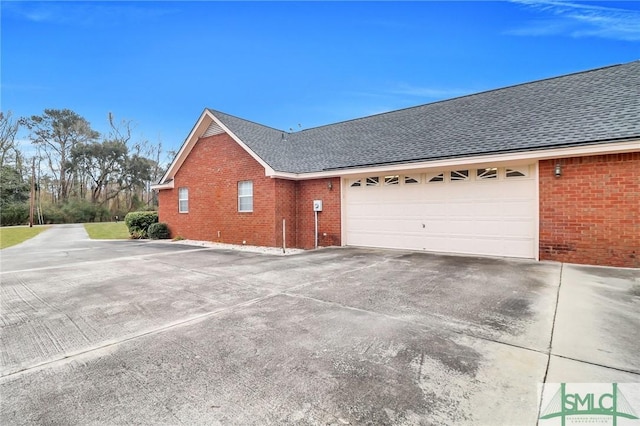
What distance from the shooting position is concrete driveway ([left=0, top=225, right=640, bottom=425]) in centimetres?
218

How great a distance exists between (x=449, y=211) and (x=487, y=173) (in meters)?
1.51

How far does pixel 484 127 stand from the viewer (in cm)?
936

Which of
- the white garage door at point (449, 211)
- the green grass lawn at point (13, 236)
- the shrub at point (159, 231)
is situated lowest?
the green grass lawn at point (13, 236)

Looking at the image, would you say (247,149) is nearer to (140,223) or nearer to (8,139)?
(140,223)

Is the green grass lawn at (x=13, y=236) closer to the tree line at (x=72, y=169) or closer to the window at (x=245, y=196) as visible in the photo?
the tree line at (x=72, y=169)

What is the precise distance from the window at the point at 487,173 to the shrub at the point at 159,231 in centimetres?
1534

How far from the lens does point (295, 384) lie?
2.46 metres

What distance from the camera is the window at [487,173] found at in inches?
330

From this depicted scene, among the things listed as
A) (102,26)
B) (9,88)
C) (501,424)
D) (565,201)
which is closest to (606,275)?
(565,201)

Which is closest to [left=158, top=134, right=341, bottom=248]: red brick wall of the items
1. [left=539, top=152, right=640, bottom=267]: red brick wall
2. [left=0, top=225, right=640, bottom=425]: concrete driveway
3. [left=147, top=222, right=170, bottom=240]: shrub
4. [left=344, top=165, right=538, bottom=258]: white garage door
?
[left=344, top=165, right=538, bottom=258]: white garage door

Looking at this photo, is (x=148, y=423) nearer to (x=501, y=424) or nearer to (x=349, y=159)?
(x=501, y=424)

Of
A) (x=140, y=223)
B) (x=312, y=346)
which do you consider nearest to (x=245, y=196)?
(x=140, y=223)

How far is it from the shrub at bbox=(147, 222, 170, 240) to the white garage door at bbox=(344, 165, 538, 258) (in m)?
10.9

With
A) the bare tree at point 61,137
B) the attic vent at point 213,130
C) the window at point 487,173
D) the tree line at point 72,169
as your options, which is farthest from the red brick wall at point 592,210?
the bare tree at point 61,137
